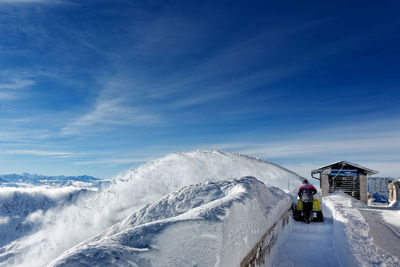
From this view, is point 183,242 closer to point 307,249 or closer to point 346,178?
point 307,249

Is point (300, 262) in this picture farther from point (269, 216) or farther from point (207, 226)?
point (207, 226)

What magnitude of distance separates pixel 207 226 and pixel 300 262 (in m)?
3.92

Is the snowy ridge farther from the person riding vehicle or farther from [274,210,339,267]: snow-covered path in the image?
the person riding vehicle

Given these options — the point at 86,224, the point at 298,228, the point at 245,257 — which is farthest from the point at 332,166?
the point at 245,257

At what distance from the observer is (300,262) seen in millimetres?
5242

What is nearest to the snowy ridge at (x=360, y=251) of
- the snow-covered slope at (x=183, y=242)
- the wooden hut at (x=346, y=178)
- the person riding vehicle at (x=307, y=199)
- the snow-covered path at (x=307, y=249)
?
the snow-covered path at (x=307, y=249)

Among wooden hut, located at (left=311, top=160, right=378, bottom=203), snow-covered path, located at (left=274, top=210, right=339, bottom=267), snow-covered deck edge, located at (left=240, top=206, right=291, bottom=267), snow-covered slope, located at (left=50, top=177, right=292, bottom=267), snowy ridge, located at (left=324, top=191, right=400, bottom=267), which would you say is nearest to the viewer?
snow-covered slope, located at (left=50, top=177, right=292, bottom=267)

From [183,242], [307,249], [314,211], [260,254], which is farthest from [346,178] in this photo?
[183,242]

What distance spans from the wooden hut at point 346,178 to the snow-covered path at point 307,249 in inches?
790

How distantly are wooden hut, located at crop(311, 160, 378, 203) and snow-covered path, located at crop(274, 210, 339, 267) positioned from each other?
790 inches

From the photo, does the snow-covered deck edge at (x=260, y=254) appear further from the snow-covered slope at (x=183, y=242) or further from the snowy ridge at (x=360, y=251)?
the snowy ridge at (x=360, y=251)

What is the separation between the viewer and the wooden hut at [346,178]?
26.4m

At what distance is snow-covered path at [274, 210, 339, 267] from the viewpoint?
5262mm

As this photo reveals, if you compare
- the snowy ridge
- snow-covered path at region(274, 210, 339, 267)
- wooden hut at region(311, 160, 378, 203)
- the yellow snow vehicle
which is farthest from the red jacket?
wooden hut at region(311, 160, 378, 203)
